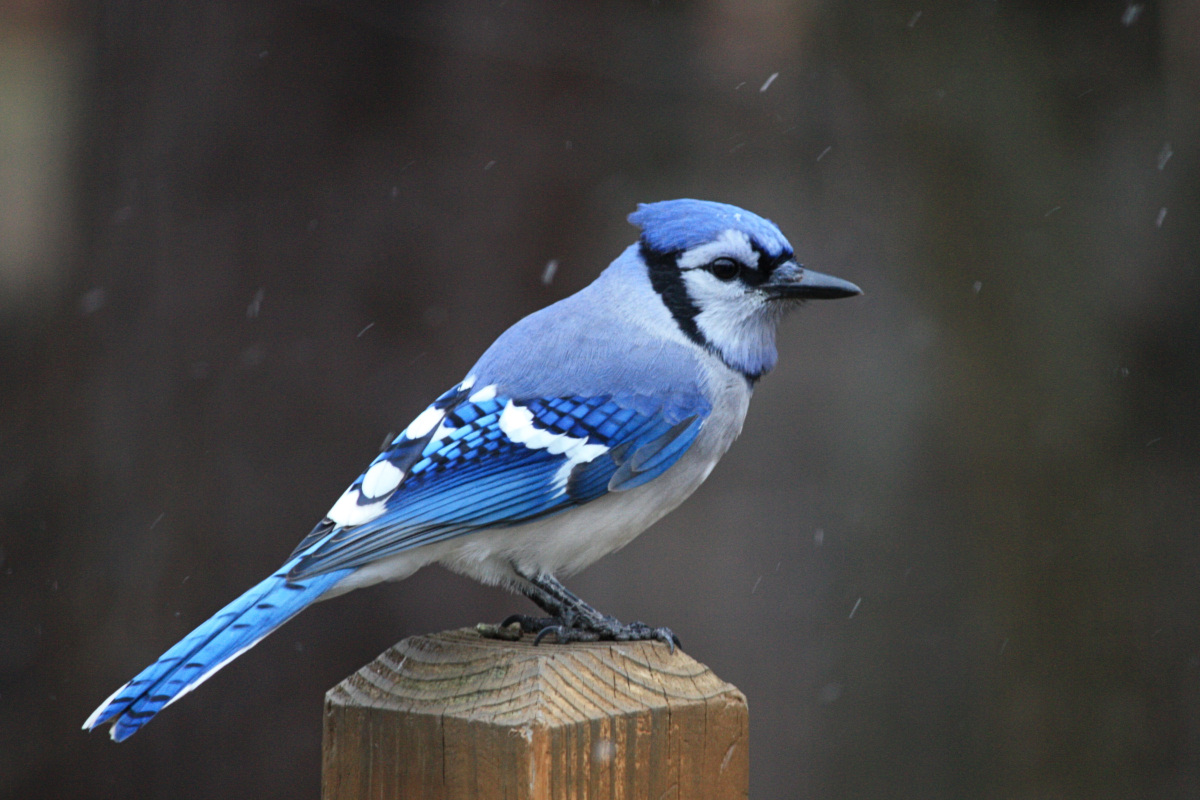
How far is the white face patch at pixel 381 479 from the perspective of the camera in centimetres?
187

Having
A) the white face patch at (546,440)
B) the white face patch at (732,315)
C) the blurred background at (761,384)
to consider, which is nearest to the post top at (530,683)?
the white face patch at (546,440)

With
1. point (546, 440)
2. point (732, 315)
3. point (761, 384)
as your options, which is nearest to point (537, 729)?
point (546, 440)

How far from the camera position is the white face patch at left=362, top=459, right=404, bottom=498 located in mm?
1871

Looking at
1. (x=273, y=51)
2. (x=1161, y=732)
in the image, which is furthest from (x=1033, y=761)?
(x=273, y=51)

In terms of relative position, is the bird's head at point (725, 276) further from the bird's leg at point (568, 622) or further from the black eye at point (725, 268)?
the bird's leg at point (568, 622)

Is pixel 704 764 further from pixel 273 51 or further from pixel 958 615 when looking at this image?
pixel 958 615

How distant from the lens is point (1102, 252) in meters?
3.91

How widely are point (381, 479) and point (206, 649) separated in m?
0.45

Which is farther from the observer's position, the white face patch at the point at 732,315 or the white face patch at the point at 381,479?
the white face patch at the point at 732,315

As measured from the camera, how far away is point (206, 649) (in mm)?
1505

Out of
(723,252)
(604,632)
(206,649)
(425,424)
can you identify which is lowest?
(604,632)

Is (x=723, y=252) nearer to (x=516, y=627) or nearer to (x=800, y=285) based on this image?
(x=800, y=285)

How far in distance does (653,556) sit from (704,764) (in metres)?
2.15

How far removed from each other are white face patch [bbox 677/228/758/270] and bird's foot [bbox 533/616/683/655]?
0.62 metres
